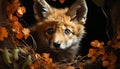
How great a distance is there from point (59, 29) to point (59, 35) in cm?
6

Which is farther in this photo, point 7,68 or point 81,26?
point 81,26

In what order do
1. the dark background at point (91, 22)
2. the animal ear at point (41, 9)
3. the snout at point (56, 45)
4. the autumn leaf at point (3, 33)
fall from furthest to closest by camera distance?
1. the dark background at point (91, 22)
2. the animal ear at point (41, 9)
3. the snout at point (56, 45)
4. the autumn leaf at point (3, 33)

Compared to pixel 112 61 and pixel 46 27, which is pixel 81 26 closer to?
pixel 46 27

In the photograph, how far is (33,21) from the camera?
3.47m

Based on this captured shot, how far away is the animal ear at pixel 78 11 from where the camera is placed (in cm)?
292

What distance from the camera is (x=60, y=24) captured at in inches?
117

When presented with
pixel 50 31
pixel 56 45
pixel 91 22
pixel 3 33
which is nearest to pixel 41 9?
pixel 50 31

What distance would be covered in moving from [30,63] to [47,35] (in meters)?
0.36

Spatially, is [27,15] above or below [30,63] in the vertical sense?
above

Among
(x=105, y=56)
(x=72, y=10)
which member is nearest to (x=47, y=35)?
(x=72, y=10)

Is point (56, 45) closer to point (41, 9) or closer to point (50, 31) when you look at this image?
point (50, 31)

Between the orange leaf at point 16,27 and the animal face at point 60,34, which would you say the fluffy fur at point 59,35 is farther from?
the orange leaf at point 16,27

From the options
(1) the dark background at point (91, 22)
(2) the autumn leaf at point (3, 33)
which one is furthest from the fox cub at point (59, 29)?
(2) the autumn leaf at point (3, 33)

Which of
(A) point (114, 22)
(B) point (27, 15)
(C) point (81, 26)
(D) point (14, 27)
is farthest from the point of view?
(B) point (27, 15)
